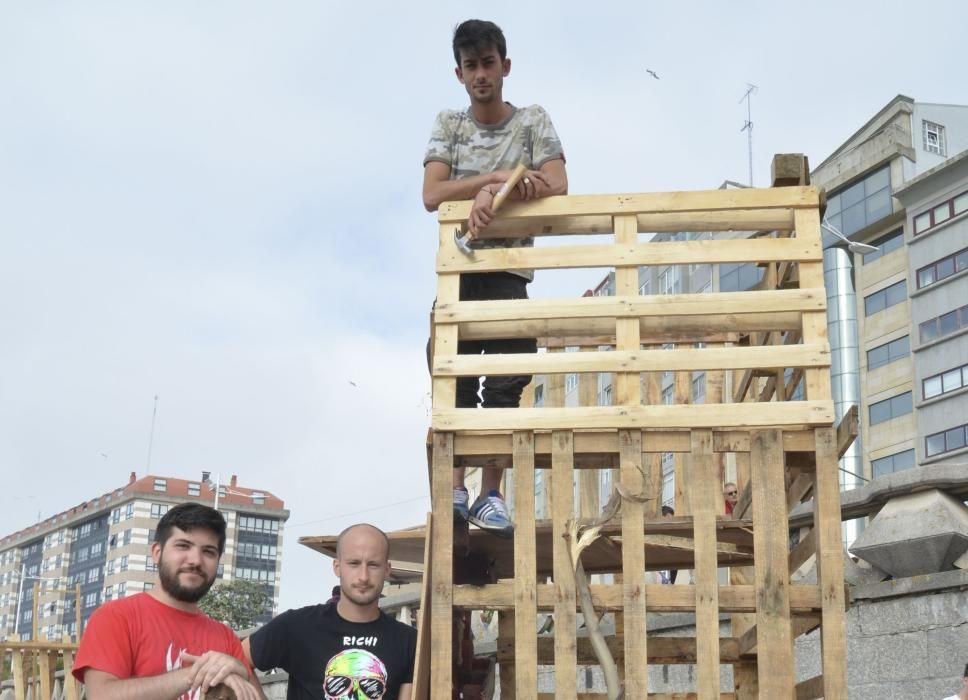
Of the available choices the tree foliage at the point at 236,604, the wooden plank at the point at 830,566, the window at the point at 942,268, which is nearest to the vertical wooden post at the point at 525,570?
the wooden plank at the point at 830,566

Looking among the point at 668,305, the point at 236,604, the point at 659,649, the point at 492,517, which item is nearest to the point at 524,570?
the point at 492,517

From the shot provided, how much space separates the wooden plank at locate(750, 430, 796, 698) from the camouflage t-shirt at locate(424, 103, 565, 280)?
62.8 inches

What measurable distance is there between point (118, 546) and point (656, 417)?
163m

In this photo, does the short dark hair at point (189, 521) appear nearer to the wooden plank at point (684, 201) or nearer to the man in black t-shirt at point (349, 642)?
the man in black t-shirt at point (349, 642)

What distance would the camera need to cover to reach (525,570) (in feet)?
17.1

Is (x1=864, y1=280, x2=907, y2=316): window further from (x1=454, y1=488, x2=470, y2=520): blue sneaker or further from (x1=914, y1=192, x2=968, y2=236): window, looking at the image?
(x1=454, y1=488, x2=470, y2=520): blue sneaker

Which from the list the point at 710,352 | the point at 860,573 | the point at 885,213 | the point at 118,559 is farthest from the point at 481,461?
the point at 118,559

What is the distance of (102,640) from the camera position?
4.11 m

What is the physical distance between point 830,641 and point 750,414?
1019 mm

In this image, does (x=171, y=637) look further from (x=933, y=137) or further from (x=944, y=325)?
(x=933, y=137)

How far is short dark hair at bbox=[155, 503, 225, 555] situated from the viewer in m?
4.44

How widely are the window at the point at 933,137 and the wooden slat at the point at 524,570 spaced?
5870 centimetres

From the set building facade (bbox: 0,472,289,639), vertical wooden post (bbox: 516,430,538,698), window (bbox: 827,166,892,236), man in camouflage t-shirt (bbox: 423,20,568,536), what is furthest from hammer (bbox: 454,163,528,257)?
building facade (bbox: 0,472,289,639)

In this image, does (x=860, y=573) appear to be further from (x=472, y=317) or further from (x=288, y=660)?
(x=288, y=660)
